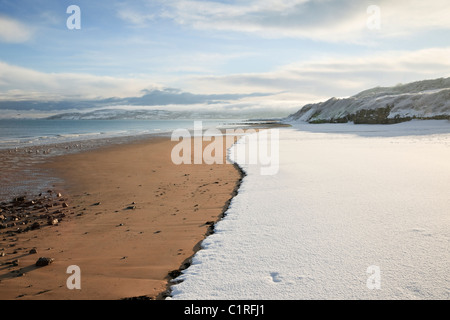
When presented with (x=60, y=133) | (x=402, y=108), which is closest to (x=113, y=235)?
(x=402, y=108)

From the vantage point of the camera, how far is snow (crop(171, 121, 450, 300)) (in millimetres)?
3303

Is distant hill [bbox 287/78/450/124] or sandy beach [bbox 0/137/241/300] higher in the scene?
distant hill [bbox 287/78/450/124]

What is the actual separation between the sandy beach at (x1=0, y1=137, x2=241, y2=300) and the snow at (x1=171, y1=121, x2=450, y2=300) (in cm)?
56

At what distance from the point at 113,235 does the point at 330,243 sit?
383 cm

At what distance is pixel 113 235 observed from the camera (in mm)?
5605

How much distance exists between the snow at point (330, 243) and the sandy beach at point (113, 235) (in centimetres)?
56

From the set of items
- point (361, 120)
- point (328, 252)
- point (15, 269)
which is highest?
point (361, 120)

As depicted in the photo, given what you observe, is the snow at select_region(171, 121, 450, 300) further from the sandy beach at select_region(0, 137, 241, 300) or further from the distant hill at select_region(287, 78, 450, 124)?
the distant hill at select_region(287, 78, 450, 124)

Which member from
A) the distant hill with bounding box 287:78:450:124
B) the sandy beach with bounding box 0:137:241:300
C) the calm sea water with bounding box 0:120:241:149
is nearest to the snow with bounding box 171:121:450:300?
the sandy beach with bounding box 0:137:241:300

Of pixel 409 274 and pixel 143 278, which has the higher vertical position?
pixel 409 274
